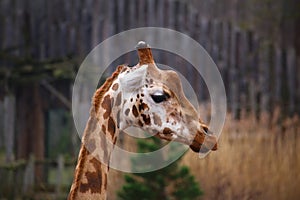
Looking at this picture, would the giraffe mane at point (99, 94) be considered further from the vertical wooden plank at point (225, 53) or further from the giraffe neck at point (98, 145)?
the vertical wooden plank at point (225, 53)

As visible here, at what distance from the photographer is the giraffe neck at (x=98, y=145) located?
3.00m

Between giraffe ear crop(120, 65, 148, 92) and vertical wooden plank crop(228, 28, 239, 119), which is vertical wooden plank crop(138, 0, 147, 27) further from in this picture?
giraffe ear crop(120, 65, 148, 92)

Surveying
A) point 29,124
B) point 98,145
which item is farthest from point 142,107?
point 29,124

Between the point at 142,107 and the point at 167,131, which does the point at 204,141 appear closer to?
the point at 167,131

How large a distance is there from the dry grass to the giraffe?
3.54m

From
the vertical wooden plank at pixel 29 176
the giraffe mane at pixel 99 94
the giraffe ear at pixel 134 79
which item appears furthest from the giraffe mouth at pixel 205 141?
the vertical wooden plank at pixel 29 176

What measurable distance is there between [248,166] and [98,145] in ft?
13.2

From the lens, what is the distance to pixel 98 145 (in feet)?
10.0

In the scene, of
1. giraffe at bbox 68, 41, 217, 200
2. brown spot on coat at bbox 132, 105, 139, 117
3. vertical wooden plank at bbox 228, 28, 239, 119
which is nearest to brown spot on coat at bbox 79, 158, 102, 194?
giraffe at bbox 68, 41, 217, 200

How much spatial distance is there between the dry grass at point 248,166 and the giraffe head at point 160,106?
354 cm

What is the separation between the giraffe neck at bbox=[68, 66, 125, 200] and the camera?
3000 mm

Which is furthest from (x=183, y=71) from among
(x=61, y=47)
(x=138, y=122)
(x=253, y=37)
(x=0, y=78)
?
(x=138, y=122)

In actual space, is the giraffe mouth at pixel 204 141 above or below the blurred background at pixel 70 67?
below

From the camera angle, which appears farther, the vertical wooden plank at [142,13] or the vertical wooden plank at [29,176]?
the vertical wooden plank at [142,13]
